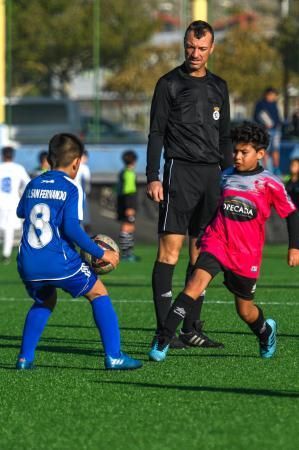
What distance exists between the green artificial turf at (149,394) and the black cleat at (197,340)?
134mm

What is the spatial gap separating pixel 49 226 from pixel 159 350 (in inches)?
45.0

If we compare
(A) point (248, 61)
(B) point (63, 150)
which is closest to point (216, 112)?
(B) point (63, 150)

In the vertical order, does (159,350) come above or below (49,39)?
above

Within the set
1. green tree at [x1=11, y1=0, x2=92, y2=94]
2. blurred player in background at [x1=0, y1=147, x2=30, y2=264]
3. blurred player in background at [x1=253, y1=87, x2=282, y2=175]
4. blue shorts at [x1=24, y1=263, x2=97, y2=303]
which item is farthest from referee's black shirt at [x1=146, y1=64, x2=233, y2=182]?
green tree at [x1=11, y1=0, x2=92, y2=94]

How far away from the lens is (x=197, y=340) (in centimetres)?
952

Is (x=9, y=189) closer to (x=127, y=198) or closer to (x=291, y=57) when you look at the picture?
(x=127, y=198)

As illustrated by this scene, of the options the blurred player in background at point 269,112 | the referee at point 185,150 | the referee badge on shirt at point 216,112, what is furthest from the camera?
the blurred player in background at point 269,112

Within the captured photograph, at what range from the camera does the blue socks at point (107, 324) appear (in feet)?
27.2

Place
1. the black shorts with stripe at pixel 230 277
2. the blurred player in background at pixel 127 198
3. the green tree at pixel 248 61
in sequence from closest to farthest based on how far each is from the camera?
the black shorts with stripe at pixel 230 277 → the blurred player in background at pixel 127 198 → the green tree at pixel 248 61

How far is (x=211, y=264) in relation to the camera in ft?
28.0

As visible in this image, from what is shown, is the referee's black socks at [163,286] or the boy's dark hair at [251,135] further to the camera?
the referee's black socks at [163,286]

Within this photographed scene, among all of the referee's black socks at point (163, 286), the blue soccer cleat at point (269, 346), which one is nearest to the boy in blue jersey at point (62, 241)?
the blue soccer cleat at point (269, 346)

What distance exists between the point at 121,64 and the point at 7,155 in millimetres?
32794

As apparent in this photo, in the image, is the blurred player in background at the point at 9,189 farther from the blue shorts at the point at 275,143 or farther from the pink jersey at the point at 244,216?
the pink jersey at the point at 244,216
